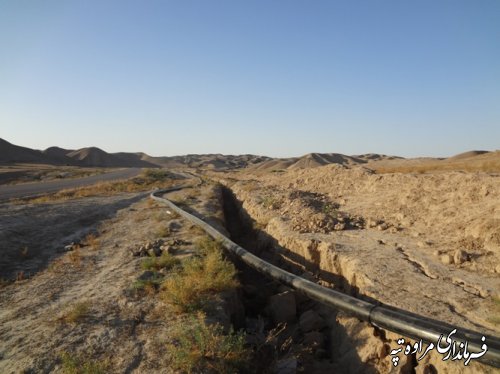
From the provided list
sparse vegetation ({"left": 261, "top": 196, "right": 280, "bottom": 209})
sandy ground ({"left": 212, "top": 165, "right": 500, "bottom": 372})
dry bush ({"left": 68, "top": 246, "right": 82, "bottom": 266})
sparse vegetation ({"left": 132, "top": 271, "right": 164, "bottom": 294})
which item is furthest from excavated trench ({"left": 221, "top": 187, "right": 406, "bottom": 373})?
dry bush ({"left": 68, "top": 246, "right": 82, "bottom": 266})

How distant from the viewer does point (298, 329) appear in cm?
679

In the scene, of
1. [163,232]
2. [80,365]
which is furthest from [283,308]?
[163,232]

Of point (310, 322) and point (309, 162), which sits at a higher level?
point (309, 162)

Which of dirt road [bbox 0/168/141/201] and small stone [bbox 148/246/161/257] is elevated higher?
small stone [bbox 148/246/161/257]

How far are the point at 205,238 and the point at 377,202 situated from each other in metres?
5.72

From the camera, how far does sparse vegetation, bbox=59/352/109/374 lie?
4207 mm

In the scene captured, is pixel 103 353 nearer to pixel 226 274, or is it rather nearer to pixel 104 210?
pixel 226 274

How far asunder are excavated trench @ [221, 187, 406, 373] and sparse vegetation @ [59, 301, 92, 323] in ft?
8.84

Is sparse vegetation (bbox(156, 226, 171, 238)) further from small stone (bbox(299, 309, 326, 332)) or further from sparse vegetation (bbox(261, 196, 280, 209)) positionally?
small stone (bbox(299, 309, 326, 332))

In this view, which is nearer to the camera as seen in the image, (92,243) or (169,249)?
(169,249)

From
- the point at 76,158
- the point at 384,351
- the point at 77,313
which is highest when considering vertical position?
the point at 76,158

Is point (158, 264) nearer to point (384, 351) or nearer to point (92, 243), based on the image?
point (92, 243)

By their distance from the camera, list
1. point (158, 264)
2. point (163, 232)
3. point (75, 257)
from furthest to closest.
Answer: point (163, 232) → point (75, 257) → point (158, 264)

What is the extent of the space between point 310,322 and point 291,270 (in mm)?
2693
